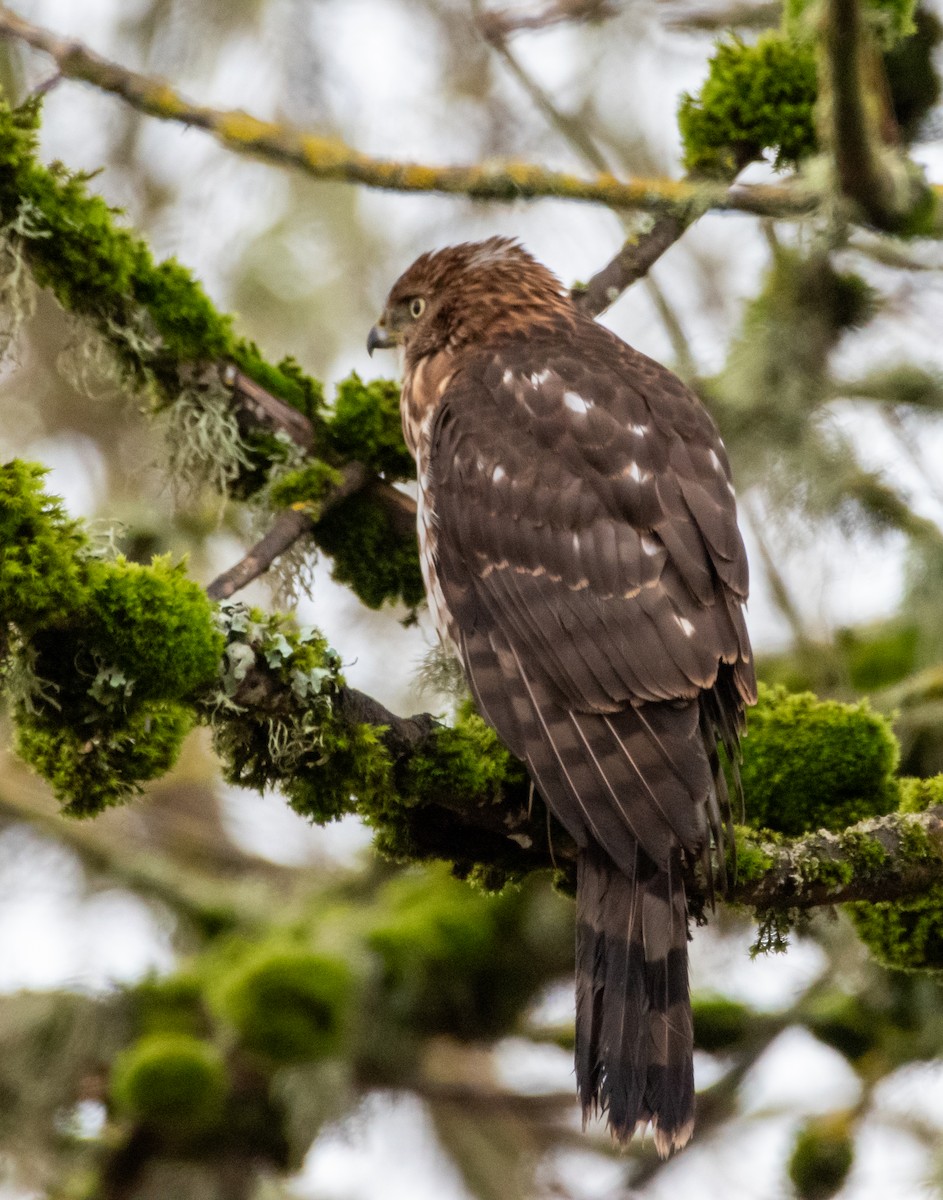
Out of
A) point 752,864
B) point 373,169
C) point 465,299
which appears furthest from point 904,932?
point 373,169

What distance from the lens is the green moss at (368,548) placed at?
4.95 meters

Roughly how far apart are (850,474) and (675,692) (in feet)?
8.91

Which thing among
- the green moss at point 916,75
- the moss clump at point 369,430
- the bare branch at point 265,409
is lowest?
the bare branch at point 265,409

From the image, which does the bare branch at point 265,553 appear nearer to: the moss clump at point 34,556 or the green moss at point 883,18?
the moss clump at point 34,556

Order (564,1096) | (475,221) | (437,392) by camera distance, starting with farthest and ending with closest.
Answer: (475,221)
(564,1096)
(437,392)

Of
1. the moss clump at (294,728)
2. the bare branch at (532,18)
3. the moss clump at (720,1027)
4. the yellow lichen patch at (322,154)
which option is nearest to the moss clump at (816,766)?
the moss clump at (294,728)

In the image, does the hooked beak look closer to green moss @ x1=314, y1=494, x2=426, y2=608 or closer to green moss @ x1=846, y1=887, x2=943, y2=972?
green moss @ x1=314, y1=494, x2=426, y2=608

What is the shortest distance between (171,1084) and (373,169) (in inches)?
137

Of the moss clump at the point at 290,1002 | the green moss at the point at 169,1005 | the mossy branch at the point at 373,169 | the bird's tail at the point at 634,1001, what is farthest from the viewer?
the green moss at the point at 169,1005

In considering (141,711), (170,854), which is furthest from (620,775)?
(170,854)

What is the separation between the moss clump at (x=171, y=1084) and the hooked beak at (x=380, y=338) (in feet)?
9.35

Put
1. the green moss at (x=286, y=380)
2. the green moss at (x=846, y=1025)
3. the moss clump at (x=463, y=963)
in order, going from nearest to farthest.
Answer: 1. the green moss at (x=286, y=380)
2. the green moss at (x=846, y=1025)
3. the moss clump at (x=463, y=963)

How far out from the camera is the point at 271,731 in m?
3.52

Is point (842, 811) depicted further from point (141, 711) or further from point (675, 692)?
point (141, 711)
